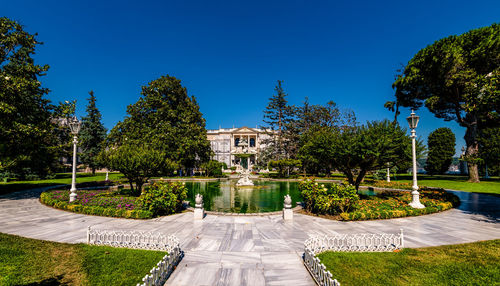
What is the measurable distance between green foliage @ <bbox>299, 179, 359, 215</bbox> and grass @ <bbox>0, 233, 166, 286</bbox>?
6918 mm

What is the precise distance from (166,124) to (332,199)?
1000 inches

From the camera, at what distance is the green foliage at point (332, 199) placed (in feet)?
29.5

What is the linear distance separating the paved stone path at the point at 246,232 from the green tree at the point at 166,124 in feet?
58.4

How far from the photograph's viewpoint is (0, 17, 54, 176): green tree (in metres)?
11.7

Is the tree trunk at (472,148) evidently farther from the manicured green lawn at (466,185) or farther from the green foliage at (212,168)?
the green foliage at (212,168)

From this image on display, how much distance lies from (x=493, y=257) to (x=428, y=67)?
22.3 metres

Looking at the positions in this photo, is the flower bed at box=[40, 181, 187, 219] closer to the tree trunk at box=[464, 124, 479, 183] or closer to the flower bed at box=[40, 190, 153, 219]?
the flower bed at box=[40, 190, 153, 219]

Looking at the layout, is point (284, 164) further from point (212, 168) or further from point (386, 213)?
point (386, 213)

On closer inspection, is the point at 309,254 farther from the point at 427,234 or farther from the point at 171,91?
the point at 171,91

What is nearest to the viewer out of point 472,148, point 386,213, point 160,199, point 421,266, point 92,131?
point 421,266

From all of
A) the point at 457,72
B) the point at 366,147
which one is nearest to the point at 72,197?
the point at 366,147

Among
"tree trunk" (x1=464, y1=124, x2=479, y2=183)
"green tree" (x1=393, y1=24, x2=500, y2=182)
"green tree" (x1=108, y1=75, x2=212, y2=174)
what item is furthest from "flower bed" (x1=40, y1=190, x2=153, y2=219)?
"tree trunk" (x1=464, y1=124, x2=479, y2=183)

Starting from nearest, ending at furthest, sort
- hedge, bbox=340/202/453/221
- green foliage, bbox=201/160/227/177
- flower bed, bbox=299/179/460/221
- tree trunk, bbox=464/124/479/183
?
hedge, bbox=340/202/453/221
flower bed, bbox=299/179/460/221
tree trunk, bbox=464/124/479/183
green foliage, bbox=201/160/227/177

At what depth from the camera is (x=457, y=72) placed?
60.0 ft
